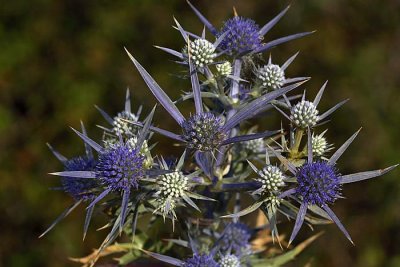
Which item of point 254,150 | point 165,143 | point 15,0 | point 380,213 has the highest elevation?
point 15,0

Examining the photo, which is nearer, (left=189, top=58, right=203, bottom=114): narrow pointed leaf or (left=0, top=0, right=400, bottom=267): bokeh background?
(left=189, top=58, right=203, bottom=114): narrow pointed leaf

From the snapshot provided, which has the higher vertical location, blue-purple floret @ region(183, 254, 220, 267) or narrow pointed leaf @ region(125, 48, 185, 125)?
narrow pointed leaf @ region(125, 48, 185, 125)

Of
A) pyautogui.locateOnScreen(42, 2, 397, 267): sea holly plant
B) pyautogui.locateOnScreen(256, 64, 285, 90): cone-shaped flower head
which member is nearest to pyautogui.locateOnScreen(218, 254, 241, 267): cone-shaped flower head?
pyautogui.locateOnScreen(42, 2, 397, 267): sea holly plant

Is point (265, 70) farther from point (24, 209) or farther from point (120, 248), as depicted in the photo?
point (24, 209)

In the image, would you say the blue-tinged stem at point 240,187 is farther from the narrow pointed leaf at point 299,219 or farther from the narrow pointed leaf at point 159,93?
the narrow pointed leaf at point 159,93

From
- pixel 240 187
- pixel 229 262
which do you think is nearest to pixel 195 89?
pixel 240 187

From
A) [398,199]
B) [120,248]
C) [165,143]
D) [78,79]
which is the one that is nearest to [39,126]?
[78,79]

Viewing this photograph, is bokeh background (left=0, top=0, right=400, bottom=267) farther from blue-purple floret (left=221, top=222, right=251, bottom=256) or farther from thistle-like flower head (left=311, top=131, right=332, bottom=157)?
thistle-like flower head (left=311, top=131, right=332, bottom=157)

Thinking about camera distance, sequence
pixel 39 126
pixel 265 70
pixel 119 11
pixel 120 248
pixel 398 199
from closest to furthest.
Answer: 1. pixel 265 70
2. pixel 120 248
3. pixel 398 199
4. pixel 39 126
5. pixel 119 11
